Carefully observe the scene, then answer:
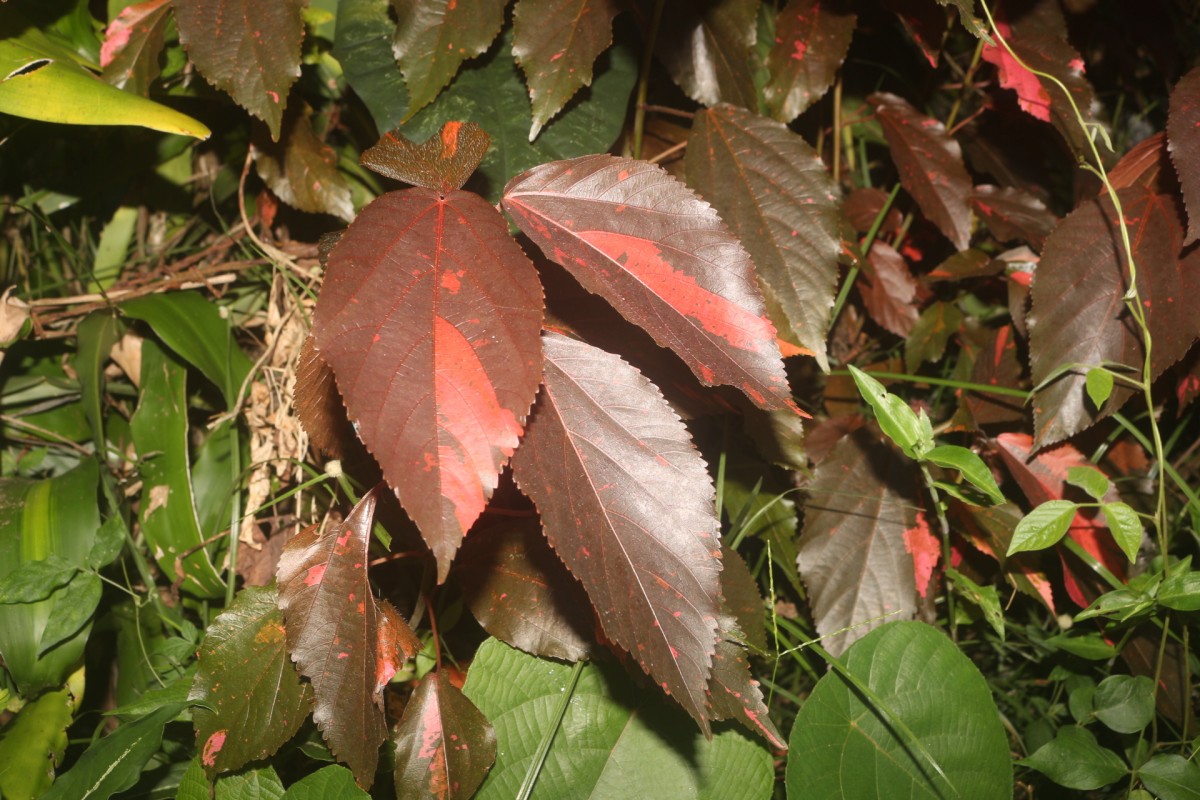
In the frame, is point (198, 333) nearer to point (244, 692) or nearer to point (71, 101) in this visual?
point (71, 101)

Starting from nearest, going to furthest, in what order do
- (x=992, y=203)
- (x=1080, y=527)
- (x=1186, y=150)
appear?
1. (x=1186, y=150)
2. (x=1080, y=527)
3. (x=992, y=203)

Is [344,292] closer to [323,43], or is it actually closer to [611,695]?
[611,695]

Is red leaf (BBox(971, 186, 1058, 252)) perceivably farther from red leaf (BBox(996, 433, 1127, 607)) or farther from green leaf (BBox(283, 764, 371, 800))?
green leaf (BBox(283, 764, 371, 800))

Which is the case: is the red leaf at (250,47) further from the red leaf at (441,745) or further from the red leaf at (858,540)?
the red leaf at (858,540)

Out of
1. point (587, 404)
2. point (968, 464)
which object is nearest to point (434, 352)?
point (587, 404)

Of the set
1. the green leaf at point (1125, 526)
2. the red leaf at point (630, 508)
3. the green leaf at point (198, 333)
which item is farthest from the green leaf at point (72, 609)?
the green leaf at point (1125, 526)

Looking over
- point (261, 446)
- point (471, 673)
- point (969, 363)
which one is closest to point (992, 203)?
point (969, 363)
